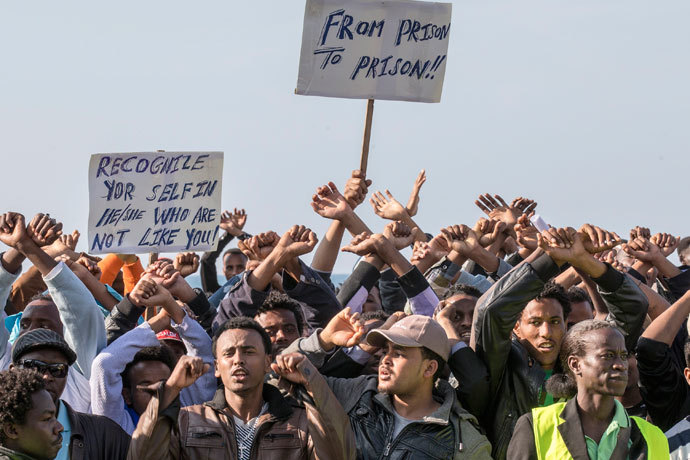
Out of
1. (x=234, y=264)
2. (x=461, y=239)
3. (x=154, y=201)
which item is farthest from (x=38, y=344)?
(x=234, y=264)

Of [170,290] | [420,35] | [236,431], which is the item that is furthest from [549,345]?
[420,35]

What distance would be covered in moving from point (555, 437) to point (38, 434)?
2659 millimetres

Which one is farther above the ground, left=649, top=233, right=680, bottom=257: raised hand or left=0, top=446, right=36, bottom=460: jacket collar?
left=649, top=233, right=680, bottom=257: raised hand

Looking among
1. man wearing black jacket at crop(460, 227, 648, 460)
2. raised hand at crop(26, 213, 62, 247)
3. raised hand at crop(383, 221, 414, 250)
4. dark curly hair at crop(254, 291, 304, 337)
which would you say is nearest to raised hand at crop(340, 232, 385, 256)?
dark curly hair at crop(254, 291, 304, 337)

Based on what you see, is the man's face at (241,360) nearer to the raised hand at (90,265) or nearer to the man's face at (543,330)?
the man's face at (543,330)

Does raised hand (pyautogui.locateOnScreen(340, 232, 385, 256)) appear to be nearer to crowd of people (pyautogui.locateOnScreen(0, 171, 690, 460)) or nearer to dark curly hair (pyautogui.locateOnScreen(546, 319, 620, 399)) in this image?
crowd of people (pyautogui.locateOnScreen(0, 171, 690, 460))

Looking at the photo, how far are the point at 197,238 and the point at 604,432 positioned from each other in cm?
497

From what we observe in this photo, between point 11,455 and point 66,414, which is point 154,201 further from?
point 11,455

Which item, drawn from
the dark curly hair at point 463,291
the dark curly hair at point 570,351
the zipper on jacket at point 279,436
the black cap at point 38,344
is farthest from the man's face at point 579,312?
the black cap at point 38,344

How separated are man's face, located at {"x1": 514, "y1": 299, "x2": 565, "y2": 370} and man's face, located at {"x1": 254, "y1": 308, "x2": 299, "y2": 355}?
159cm

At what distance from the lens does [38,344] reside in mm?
6918

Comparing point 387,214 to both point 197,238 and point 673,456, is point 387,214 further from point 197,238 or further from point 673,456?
point 673,456

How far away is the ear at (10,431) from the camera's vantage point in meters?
6.16

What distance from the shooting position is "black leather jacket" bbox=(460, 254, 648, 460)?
7.05 meters
